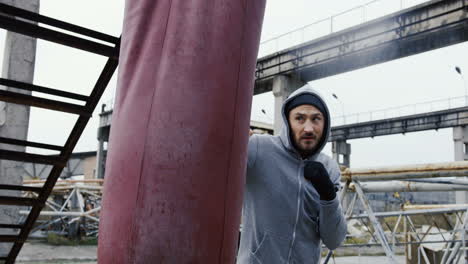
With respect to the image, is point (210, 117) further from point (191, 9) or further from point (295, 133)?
point (295, 133)

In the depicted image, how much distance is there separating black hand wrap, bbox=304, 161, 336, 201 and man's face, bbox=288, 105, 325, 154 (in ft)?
0.46

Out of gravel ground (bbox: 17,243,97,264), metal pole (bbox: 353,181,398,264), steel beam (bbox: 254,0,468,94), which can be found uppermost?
steel beam (bbox: 254,0,468,94)

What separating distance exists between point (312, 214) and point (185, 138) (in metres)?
1.08

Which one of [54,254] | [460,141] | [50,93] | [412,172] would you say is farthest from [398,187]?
A: [460,141]

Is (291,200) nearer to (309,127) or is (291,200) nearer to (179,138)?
(309,127)

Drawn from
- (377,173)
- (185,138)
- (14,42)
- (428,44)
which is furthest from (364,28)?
(185,138)

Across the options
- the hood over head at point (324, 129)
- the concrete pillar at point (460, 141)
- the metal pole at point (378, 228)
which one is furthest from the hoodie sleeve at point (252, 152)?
the concrete pillar at point (460, 141)

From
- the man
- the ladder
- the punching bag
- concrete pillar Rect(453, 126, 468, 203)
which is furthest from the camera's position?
concrete pillar Rect(453, 126, 468, 203)

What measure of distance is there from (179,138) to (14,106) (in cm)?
363

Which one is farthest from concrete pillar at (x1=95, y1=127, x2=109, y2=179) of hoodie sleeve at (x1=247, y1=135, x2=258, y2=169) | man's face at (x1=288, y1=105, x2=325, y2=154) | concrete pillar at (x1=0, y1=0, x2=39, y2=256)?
man's face at (x1=288, y1=105, x2=325, y2=154)

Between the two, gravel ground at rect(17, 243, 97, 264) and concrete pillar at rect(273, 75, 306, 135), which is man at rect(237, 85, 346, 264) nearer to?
gravel ground at rect(17, 243, 97, 264)

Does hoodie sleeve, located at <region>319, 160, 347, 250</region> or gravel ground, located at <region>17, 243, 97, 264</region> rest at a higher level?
hoodie sleeve, located at <region>319, 160, 347, 250</region>

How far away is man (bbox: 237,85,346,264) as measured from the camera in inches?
70.5

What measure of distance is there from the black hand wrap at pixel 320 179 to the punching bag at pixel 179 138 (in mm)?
643
